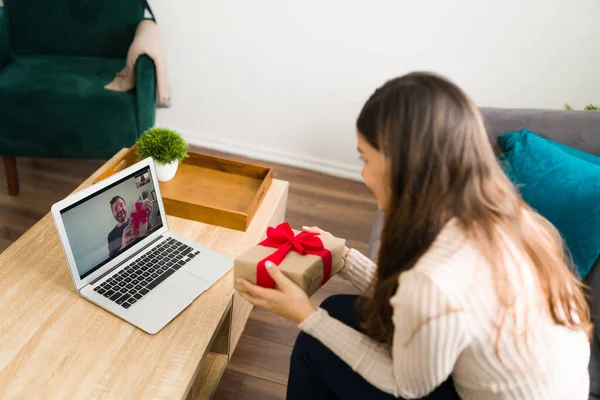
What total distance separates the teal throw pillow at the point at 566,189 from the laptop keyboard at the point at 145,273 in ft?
2.98

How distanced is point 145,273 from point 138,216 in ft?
0.48

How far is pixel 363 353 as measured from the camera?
38.7 inches

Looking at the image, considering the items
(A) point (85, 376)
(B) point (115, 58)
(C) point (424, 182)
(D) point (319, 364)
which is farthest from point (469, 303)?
(B) point (115, 58)

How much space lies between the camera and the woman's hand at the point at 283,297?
1.04 m

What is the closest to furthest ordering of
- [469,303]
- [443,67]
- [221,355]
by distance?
[469,303] → [221,355] → [443,67]

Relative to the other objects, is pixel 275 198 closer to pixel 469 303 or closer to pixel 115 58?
pixel 469 303

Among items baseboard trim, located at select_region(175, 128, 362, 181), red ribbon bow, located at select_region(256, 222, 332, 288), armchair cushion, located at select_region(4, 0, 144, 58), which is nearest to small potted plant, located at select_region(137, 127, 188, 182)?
red ribbon bow, located at select_region(256, 222, 332, 288)

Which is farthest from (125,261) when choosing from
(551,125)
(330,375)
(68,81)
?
(551,125)

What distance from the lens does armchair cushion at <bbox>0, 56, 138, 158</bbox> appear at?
6.51 feet

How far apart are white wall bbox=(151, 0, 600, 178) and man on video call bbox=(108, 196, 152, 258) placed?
4.76 feet

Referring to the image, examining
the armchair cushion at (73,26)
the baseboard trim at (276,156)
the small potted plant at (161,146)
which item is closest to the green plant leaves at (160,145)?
Answer: the small potted plant at (161,146)

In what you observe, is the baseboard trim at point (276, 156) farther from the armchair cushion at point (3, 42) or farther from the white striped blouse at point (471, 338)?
the white striped blouse at point (471, 338)

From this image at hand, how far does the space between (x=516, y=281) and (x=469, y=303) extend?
0.33 feet

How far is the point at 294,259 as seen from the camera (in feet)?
3.74
